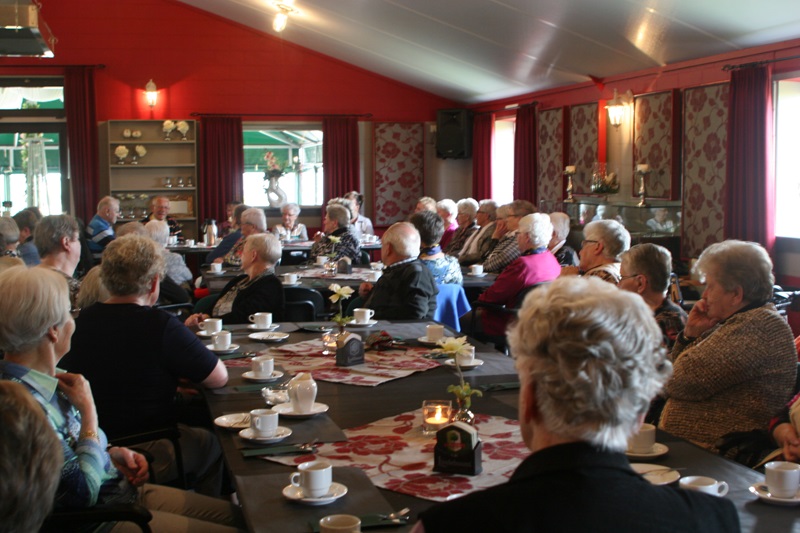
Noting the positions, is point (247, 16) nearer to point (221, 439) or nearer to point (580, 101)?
point (580, 101)

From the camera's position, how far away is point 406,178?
14.6 meters

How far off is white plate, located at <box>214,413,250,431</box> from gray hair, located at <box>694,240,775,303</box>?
5.60 feet

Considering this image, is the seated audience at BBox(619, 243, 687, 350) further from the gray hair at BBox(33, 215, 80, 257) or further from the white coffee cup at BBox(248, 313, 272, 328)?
the gray hair at BBox(33, 215, 80, 257)

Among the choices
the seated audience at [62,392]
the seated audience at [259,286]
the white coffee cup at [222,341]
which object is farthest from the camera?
the seated audience at [259,286]

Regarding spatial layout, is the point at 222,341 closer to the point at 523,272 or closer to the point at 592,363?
the point at 523,272

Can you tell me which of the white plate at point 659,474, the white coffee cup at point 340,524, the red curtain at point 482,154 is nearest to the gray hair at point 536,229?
the white plate at point 659,474

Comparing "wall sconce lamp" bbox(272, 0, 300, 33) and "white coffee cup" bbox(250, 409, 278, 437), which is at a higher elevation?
"wall sconce lamp" bbox(272, 0, 300, 33)

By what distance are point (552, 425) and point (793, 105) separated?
7.14 m

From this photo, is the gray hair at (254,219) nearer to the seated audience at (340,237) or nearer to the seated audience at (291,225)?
the seated audience at (340,237)

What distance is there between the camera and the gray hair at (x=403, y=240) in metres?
5.32

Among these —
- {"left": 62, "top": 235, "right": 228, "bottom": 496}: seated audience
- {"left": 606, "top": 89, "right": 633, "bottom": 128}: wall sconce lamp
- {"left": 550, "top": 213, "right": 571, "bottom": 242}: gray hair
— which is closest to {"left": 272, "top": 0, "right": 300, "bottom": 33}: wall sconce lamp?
{"left": 606, "top": 89, "right": 633, "bottom": 128}: wall sconce lamp

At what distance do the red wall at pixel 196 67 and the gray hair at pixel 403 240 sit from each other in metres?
9.10

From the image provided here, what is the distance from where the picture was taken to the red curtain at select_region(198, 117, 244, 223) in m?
13.6

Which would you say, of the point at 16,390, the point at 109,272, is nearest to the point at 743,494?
the point at 16,390
